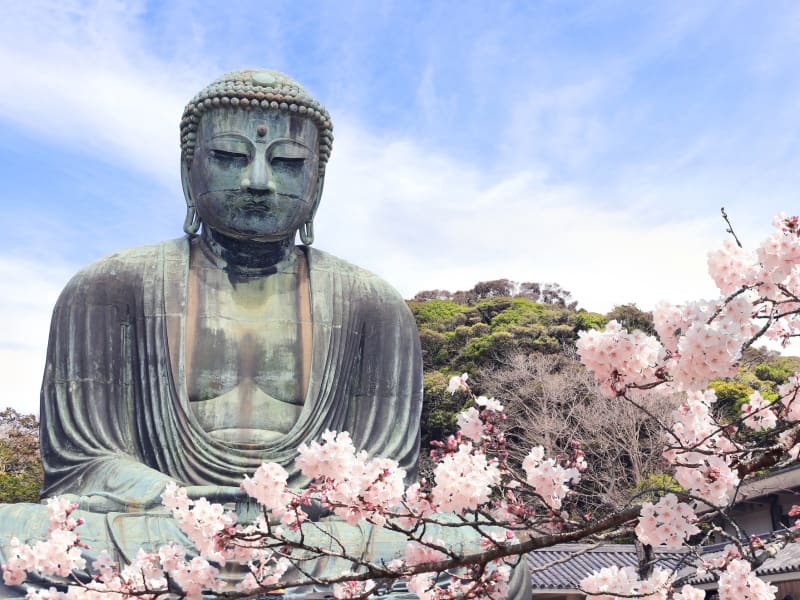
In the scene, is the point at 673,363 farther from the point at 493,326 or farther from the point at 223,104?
the point at 493,326

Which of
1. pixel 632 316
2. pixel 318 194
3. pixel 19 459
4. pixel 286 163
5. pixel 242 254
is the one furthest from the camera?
pixel 632 316

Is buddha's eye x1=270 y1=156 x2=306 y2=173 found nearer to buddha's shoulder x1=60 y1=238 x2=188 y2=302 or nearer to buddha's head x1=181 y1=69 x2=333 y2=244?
buddha's head x1=181 y1=69 x2=333 y2=244

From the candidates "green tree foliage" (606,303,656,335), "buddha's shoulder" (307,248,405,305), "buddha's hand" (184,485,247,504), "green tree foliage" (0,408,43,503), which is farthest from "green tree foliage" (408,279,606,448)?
"buddha's hand" (184,485,247,504)

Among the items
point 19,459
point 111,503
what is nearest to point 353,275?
point 111,503

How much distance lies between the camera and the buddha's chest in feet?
25.3

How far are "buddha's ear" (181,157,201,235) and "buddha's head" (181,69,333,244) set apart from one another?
142 mm

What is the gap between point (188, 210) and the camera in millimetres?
8469

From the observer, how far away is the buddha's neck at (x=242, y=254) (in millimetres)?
8320

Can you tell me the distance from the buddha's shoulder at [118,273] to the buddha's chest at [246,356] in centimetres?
35

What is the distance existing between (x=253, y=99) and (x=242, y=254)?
125 centimetres

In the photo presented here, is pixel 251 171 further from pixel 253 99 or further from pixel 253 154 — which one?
pixel 253 99

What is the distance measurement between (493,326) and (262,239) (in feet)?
96.1

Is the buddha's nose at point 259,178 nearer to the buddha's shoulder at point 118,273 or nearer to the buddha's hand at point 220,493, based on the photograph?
the buddha's shoulder at point 118,273

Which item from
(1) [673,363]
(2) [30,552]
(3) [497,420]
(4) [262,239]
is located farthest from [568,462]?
(4) [262,239]
